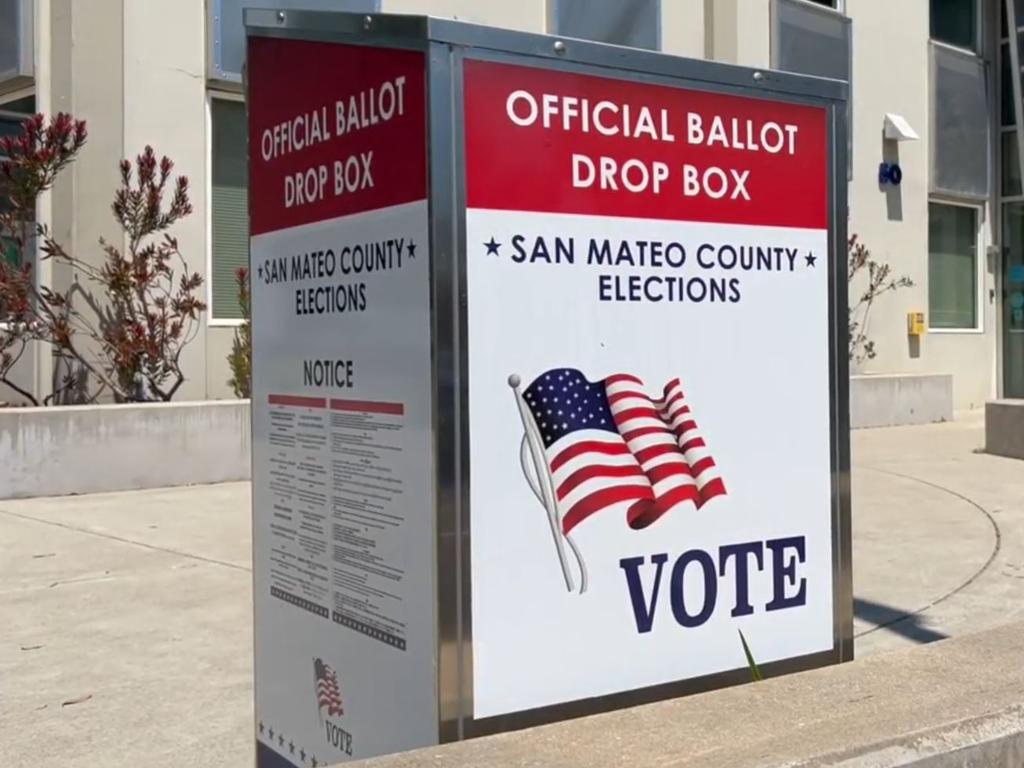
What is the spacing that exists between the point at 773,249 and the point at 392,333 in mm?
1184

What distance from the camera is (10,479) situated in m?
9.73

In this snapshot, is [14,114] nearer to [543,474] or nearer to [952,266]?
[543,474]

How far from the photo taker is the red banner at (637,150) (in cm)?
299

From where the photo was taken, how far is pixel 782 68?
16.6m

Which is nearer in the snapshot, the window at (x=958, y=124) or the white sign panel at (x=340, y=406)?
the white sign panel at (x=340, y=406)

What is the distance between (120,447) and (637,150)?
7850 millimetres

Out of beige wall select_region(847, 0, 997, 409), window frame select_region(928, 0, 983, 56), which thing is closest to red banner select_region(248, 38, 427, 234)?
beige wall select_region(847, 0, 997, 409)

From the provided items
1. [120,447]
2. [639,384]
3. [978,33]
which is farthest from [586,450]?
[978,33]

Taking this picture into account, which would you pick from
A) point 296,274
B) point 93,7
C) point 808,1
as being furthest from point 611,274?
point 808,1

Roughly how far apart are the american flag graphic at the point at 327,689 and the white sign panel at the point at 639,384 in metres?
0.45

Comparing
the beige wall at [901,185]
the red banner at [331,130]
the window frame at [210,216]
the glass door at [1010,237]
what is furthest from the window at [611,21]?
the red banner at [331,130]

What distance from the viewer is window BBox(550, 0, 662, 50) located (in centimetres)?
1474

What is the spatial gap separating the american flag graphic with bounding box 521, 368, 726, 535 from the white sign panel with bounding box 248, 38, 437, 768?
38cm

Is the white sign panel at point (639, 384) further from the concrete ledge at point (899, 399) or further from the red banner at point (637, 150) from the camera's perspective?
the concrete ledge at point (899, 399)
